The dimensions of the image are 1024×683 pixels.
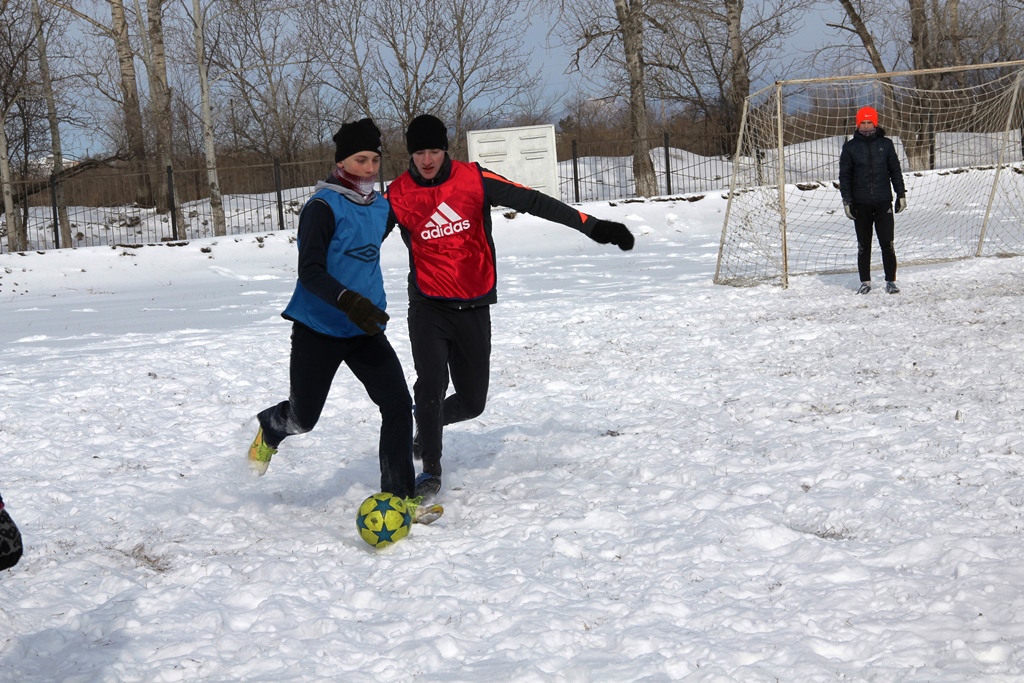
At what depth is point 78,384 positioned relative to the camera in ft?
26.6

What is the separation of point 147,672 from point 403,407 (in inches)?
66.0

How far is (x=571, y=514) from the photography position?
4680mm

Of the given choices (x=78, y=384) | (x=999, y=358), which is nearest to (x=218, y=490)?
(x=78, y=384)

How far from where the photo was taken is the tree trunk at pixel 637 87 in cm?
2211

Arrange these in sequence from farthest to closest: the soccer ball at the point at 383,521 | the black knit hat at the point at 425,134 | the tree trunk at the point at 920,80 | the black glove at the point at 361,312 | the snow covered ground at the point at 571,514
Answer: the tree trunk at the point at 920,80
the black knit hat at the point at 425,134
the soccer ball at the point at 383,521
the black glove at the point at 361,312
the snow covered ground at the point at 571,514

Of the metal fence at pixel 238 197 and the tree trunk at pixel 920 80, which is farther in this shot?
the metal fence at pixel 238 197

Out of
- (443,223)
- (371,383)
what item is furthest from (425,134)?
(371,383)

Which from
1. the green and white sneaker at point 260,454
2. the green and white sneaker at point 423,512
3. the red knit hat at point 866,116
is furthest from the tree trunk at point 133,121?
the green and white sneaker at point 423,512

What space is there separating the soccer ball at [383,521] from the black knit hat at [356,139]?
1.50 metres

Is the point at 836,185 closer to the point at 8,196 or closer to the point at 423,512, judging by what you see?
the point at 8,196

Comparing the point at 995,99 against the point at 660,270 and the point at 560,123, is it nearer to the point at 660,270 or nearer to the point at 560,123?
the point at 660,270

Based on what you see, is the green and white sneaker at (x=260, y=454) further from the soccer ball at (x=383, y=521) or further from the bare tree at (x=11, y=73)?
the bare tree at (x=11, y=73)

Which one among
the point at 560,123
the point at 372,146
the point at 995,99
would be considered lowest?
the point at 372,146

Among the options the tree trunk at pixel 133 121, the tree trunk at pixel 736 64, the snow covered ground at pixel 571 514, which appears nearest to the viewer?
the snow covered ground at pixel 571 514
